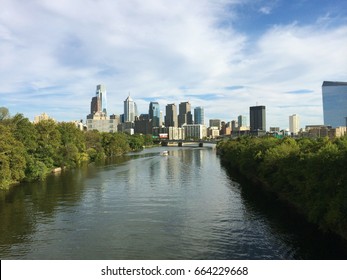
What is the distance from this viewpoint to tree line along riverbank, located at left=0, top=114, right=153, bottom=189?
41.5m

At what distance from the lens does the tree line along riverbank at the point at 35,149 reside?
4150 cm

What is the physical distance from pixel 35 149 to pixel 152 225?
1329 inches

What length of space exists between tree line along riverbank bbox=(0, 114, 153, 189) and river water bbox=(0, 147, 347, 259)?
3129 mm

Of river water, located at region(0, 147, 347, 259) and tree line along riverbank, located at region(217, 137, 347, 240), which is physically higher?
tree line along riverbank, located at region(217, 137, 347, 240)

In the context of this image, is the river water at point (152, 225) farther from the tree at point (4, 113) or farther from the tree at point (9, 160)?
the tree at point (4, 113)

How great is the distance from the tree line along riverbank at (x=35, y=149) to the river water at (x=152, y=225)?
3129 millimetres

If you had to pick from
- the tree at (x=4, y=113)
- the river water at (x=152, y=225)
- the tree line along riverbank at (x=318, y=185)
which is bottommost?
the river water at (x=152, y=225)

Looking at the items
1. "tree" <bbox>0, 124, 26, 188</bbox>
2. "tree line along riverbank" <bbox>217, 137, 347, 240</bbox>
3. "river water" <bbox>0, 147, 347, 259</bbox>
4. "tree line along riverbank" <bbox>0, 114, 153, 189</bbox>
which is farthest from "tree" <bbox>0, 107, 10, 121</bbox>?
"tree line along riverbank" <bbox>217, 137, 347, 240</bbox>

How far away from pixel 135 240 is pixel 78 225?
567 centimetres

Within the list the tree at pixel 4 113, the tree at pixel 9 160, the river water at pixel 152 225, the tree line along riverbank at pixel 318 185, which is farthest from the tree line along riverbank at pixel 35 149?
the tree line along riverbank at pixel 318 185

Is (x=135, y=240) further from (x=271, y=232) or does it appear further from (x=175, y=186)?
(x=175, y=186)

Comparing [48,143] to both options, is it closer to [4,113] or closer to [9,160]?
[4,113]

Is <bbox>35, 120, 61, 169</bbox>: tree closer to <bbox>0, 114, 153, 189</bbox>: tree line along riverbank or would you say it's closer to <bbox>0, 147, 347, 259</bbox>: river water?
<bbox>0, 114, 153, 189</bbox>: tree line along riverbank

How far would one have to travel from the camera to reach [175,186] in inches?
1711
